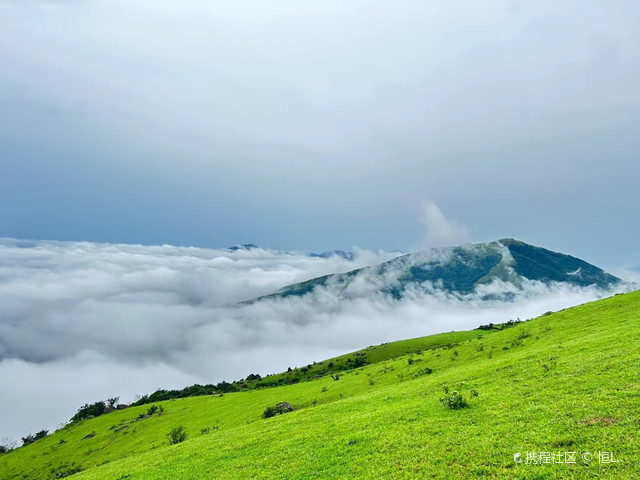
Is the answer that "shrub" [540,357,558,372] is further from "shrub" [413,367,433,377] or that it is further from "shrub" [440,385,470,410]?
"shrub" [413,367,433,377]

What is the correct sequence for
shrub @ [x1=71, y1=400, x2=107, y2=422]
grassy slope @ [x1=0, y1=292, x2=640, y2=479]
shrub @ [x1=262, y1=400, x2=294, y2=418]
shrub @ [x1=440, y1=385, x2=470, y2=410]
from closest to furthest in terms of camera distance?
grassy slope @ [x1=0, y1=292, x2=640, y2=479] < shrub @ [x1=440, y1=385, x2=470, y2=410] < shrub @ [x1=262, y1=400, x2=294, y2=418] < shrub @ [x1=71, y1=400, x2=107, y2=422]

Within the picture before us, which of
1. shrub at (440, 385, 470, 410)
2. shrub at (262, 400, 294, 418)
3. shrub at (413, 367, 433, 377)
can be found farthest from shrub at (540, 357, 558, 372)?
shrub at (262, 400, 294, 418)

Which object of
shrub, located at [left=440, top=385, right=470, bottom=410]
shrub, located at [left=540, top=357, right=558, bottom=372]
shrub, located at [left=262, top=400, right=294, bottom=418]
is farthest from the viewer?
shrub, located at [left=262, top=400, right=294, bottom=418]

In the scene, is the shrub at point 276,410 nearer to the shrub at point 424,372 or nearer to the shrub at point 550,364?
the shrub at point 424,372

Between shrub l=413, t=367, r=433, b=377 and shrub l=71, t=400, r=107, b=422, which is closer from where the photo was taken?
shrub l=413, t=367, r=433, b=377

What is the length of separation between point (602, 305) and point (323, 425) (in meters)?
44.0

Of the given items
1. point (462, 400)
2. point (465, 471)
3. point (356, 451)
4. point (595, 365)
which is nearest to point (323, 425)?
point (356, 451)

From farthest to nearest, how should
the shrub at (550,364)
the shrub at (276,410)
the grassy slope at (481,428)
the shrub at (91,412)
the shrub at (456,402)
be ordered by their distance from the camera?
the shrub at (91,412)
the shrub at (276,410)
the shrub at (550,364)
the shrub at (456,402)
the grassy slope at (481,428)

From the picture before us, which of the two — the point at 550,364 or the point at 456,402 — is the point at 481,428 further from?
the point at 550,364

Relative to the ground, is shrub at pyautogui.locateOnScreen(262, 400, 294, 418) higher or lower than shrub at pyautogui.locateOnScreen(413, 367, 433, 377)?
lower

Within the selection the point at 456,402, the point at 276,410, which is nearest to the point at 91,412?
the point at 276,410

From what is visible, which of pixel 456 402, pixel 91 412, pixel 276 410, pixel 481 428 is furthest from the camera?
pixel 91 412

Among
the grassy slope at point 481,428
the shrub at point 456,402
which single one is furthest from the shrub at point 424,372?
the shrub at point 456,402

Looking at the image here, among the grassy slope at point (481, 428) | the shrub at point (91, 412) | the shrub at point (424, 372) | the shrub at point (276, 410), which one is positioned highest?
the grassy slope at point (481, 428)
